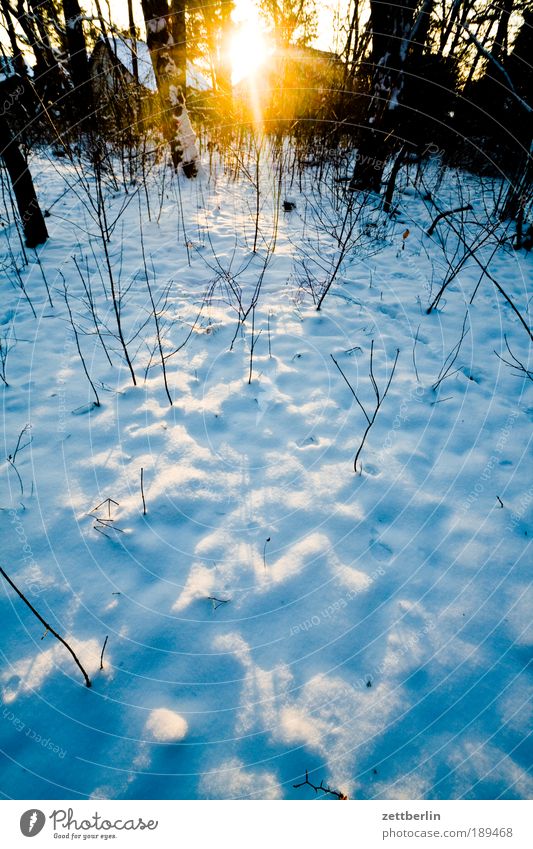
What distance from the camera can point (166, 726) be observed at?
1.43 metres

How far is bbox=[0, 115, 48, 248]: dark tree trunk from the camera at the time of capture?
3.88 metres

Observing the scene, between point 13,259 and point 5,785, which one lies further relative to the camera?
point 13,259

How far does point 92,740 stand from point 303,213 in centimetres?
652

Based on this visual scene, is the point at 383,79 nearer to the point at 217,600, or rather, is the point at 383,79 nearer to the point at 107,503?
the point at 107,503

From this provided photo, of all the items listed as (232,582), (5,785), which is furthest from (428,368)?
(5,785)

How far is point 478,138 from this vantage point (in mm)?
9547

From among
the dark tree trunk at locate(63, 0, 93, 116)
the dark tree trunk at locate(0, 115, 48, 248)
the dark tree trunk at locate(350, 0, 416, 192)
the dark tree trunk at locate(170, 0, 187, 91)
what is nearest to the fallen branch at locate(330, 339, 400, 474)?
the dark tree trunk at locate(350, 0, 416, 192)

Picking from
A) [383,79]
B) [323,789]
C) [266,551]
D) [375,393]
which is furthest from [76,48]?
[323,789]

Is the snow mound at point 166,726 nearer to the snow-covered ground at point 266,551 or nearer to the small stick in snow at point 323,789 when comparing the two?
the snow-covered ground at point 266,551

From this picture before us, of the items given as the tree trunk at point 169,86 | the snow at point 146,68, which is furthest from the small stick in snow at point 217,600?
the tree trunk at point 169,86

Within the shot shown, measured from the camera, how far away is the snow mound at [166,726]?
A: 140 cm

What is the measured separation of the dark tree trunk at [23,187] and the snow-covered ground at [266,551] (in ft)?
4.10

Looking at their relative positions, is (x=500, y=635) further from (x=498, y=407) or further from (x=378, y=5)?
(x=378, y=5)

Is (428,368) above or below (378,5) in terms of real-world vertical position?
below
